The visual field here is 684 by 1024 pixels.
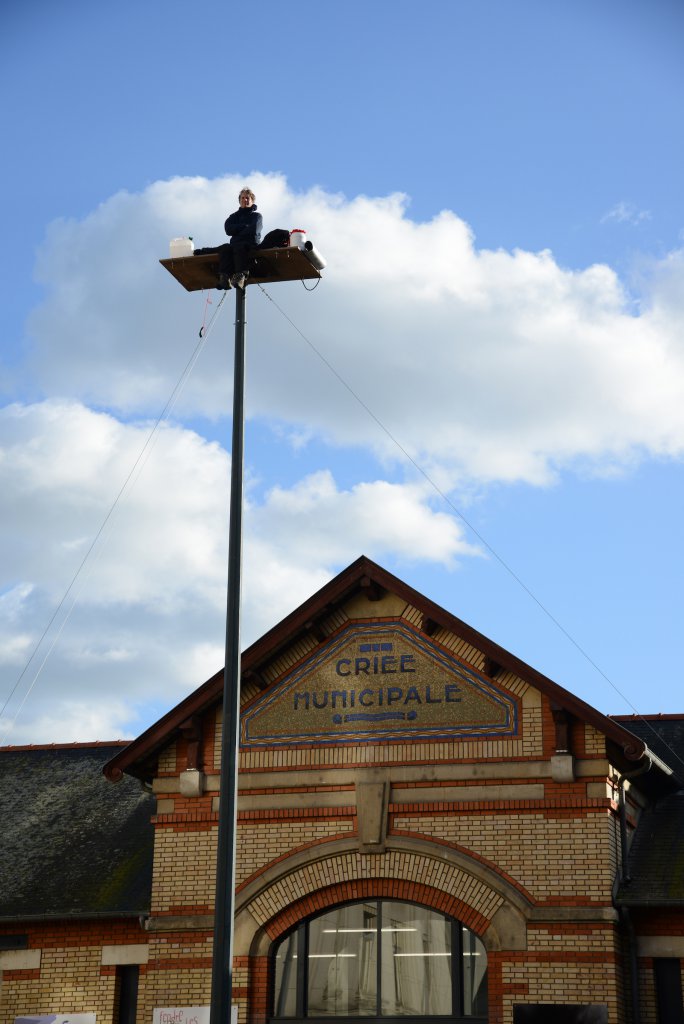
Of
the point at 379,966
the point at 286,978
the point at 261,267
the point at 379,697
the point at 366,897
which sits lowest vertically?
the point at 286,978

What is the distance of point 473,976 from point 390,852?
1.87m

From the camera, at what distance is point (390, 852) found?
59.6 feet

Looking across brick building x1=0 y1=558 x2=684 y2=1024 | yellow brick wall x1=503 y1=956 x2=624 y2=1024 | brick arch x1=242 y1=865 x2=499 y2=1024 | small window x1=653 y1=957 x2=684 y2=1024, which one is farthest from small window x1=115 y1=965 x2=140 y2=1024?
small window x1=653 y1=957 x2=684 y2=1024

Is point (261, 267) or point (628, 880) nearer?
point (261, 267)

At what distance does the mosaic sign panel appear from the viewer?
1848 centimetres

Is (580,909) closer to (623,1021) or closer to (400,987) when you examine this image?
(623,1021)

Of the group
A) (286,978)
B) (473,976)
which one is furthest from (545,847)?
(286,978)

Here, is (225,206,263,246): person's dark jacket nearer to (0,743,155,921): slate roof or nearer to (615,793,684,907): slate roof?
(615,793,684,907): slate roof

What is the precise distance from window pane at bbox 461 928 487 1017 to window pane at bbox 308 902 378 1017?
1.20 m

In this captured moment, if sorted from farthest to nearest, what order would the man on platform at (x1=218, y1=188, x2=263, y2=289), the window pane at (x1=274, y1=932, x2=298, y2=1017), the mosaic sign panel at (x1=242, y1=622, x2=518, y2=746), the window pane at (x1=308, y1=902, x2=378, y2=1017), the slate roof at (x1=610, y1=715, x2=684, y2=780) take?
the slate roof at (x1=610, y1=715, x2=684, y2=780) < the mosaic sign panel at (x1=242, y1=622, x2=518, y2=746) < the window pane at (x1=274, y1=932, x2=298, y2=1017) < the window pane at (x1=308, y1=902, x2=378, y2=1017) < the man on platform at (x1=218, y1=188, x2=263, y2=289)

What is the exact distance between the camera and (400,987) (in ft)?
58.5

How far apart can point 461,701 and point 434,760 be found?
87 cm

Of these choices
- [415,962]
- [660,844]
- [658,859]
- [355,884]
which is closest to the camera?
[415,962]

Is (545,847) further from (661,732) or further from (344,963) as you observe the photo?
(661,732)
